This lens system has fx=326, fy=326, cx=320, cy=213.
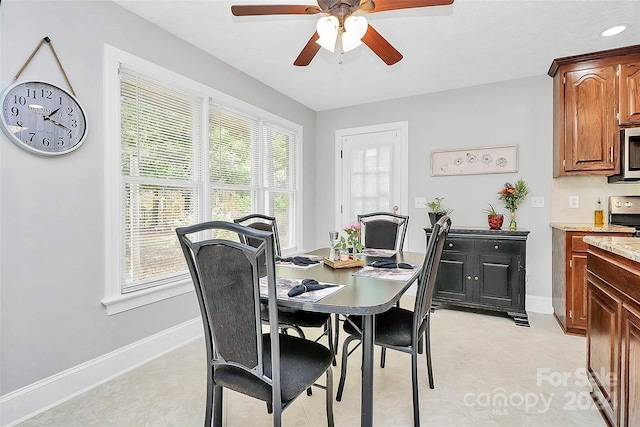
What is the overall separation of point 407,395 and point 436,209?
7.78 ft

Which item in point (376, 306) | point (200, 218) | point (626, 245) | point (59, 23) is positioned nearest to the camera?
point (376, 306)

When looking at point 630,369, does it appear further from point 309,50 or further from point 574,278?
point 309,50

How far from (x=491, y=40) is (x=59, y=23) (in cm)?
309

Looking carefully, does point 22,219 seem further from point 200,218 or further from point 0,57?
point 200,218

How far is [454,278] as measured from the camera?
11.2 feet

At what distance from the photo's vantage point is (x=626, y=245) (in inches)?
58.5

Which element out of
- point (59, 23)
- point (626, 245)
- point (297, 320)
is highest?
point (59, 23)

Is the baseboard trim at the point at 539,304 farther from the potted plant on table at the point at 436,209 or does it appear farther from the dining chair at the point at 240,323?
the dining chair at the point at 240,323

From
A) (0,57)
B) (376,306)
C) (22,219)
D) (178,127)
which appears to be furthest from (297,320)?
(0,57)

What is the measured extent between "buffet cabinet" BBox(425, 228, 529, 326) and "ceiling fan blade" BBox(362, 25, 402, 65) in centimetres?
196

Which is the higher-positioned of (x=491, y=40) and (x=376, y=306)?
(x=491, y=40)

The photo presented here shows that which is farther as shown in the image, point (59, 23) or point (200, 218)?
point (200, 218)

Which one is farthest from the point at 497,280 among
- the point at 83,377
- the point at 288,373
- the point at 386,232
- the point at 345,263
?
the point at 83,377

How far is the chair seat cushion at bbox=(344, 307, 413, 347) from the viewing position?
1.68 metres
